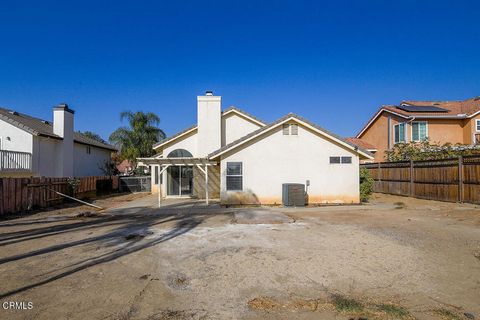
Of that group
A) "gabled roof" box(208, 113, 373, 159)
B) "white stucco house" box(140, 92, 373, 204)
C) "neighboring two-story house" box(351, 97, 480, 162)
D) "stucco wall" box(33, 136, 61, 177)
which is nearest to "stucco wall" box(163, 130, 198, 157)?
"white stucco house" box(140, 92, 373, 204)

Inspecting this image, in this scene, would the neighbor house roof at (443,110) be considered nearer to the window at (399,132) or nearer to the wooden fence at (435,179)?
the window at (399,132)

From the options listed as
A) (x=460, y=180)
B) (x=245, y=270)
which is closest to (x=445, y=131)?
(x=460, y=180)

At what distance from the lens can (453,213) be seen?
12.2 m

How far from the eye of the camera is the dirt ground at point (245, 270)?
4.10 m

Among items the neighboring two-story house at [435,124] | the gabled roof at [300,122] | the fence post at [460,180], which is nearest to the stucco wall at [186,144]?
the gabled roof at [300,122]

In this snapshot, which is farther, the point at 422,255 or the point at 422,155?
the point at 422,155

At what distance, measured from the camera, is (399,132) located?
28719mm

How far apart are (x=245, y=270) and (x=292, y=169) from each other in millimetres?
10579

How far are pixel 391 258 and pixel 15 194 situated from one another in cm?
1540

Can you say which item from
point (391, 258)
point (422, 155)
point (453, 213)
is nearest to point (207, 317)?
point (391, 258)

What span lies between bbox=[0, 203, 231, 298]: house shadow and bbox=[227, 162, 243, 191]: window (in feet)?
6.70

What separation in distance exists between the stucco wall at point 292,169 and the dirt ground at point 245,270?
5326 mm

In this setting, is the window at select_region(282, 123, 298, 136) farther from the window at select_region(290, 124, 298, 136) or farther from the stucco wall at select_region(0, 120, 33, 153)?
the stucco wall at select_region(0, 120, 33, 153)

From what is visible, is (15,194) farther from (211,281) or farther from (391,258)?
(391,258)
